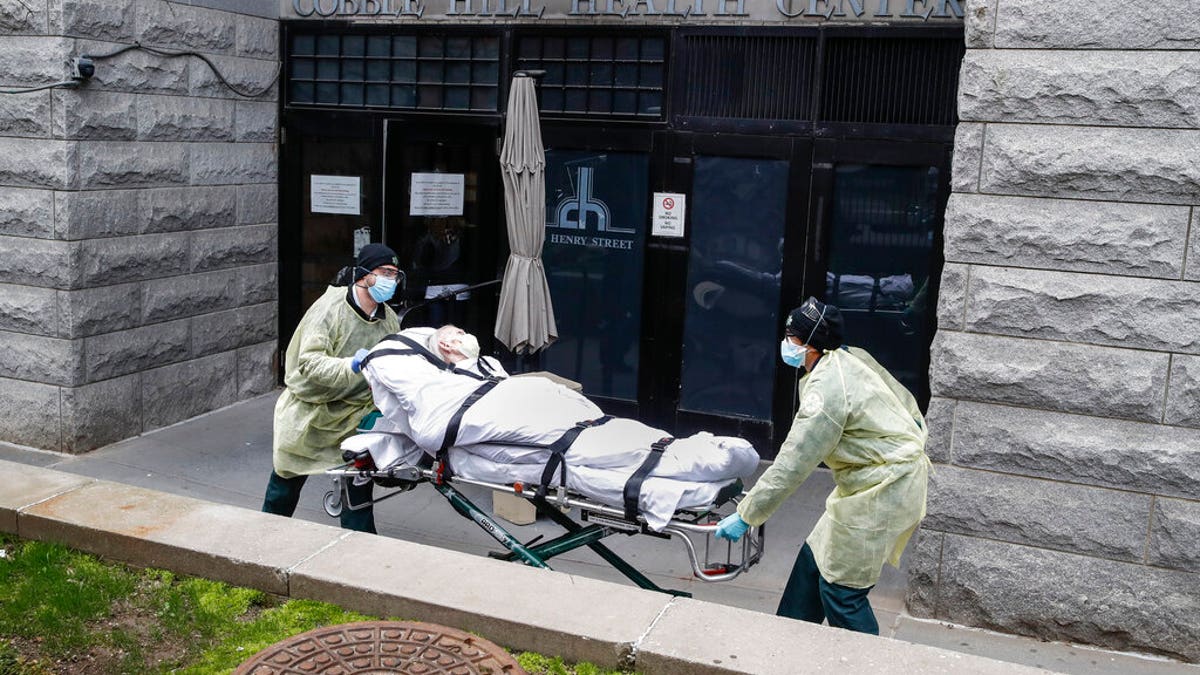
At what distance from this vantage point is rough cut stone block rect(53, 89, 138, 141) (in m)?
8.40

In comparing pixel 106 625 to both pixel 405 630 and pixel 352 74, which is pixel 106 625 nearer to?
pixel 405 630

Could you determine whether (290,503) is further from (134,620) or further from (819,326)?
(819,326)

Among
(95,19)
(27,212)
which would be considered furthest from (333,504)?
(95,19)

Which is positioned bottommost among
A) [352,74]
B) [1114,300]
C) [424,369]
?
[424,369]

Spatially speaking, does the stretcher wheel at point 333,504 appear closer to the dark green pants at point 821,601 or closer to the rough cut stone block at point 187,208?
the dark green pants at point 821,601

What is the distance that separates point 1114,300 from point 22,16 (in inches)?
283

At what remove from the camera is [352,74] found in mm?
10156

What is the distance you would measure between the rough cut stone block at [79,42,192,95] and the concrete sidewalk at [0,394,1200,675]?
260cm

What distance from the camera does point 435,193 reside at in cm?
996

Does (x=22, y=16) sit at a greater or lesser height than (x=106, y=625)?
greater

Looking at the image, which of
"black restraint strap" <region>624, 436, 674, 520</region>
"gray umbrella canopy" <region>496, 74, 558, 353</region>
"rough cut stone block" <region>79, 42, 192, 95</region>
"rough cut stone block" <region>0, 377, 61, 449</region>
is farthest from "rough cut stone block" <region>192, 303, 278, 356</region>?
"black restraint strap" <region>624, 436, 674, 520</region>

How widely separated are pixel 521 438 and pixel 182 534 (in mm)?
1574

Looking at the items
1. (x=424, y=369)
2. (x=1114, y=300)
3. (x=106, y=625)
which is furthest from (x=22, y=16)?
(x=1114, y=300)

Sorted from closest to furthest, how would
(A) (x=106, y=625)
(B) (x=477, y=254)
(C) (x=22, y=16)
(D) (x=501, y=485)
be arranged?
1. (A) (x=106, y=625)
2. (D) (x=501, y=485)
3. (C) (x=22, y=16)
4. (B) (x=477, y=254)
